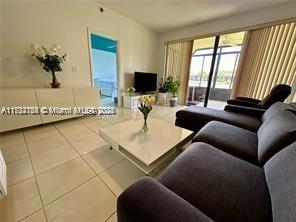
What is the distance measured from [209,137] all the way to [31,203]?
167 cm

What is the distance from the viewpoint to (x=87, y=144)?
1.91m

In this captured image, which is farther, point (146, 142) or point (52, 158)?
point (52, 158)

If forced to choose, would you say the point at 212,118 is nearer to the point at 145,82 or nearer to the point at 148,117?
the point at 148,117

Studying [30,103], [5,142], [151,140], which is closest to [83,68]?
[30,103]

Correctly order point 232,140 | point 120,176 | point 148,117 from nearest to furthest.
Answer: point 232,140 < point 120,176 < point 148,117

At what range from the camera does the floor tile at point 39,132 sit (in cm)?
204

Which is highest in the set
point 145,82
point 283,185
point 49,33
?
point 49,33

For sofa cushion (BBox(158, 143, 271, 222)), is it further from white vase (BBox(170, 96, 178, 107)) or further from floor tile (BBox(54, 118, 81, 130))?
white vase (BBox(170, 96, 178, 107))

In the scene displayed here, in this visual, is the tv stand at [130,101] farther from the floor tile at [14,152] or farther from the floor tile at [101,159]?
the floor tile at [14,152]

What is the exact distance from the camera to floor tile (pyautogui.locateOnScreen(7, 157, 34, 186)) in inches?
49.5

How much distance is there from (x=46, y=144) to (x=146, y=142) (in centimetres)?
154

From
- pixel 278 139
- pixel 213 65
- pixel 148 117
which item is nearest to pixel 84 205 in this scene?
pixel 278 139

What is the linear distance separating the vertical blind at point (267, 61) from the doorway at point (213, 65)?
1.34 feet

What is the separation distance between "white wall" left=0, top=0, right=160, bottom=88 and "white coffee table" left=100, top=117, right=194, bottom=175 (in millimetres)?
1985
